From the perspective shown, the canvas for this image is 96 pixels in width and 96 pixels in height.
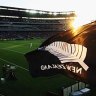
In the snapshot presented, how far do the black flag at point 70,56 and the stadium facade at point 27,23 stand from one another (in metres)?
97.6

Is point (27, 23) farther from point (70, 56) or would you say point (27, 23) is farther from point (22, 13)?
point (70, 56)

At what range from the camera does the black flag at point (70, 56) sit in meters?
6.18

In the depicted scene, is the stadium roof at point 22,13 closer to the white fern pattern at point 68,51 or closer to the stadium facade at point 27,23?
the stadium facade at point 27,23

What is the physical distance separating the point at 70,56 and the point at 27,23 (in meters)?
114

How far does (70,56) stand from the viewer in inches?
260

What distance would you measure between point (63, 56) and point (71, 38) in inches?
20.8

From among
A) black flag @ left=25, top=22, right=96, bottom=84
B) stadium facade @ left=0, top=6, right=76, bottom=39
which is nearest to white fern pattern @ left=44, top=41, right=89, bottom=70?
black flag @ left=25, top=22, right=96, bottom=84

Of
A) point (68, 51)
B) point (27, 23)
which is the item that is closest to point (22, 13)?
point (27, 23)

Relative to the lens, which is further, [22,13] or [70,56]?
[22,13]

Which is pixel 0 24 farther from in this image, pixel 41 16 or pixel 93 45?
pixel 93 45

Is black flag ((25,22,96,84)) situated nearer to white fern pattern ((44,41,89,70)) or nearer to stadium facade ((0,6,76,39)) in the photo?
white fern pattern ((44,41,89,70))

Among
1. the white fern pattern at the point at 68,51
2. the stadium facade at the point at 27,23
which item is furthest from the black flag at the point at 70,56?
the stadium facade at the point at 27,23

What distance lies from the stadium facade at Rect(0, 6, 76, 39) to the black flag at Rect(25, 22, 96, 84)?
9761 cm

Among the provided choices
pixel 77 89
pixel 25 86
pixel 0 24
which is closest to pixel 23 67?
pixel 25 86
